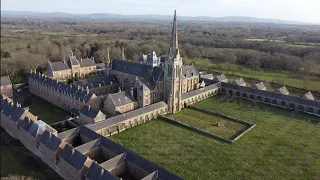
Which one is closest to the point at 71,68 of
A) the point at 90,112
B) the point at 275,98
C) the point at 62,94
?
the point at 62,94

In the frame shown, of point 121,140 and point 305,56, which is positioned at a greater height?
point 305,56

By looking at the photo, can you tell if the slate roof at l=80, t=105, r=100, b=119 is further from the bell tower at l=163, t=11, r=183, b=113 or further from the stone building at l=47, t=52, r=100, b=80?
the stone building at l=47, t=52, r=100, b=80

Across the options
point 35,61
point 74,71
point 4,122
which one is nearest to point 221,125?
point 4,122

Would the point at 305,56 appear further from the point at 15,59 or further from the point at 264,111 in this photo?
the point at 15,59

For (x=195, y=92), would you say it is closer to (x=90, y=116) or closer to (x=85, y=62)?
(x=90, y=116)

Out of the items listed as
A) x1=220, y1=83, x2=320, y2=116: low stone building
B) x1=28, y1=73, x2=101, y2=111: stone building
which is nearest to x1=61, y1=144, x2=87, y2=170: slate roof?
x1=28, y1=73, x2=101, y2=111: stone building

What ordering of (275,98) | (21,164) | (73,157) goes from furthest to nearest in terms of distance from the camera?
(275,98) → (21,164) → (73,157)

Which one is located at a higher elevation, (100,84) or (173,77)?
(173,77)
